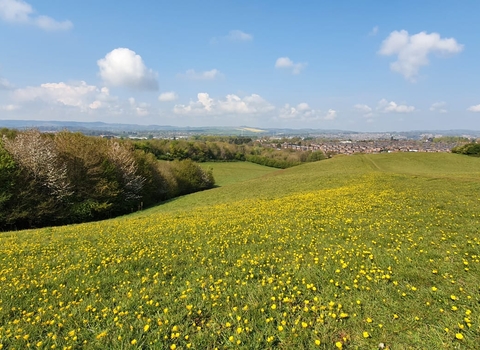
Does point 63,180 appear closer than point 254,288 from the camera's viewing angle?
No

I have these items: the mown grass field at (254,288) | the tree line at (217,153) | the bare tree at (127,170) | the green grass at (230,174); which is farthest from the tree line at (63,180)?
the tree line at (217,153)

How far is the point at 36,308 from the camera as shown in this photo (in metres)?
7.52

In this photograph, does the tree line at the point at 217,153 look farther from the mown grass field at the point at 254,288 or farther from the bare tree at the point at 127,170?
the mown grass field at the point at 254,288

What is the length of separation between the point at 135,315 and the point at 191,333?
5.68 ft

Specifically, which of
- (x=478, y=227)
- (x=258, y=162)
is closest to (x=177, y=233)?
(x=478, y=227)

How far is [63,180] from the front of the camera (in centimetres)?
3716

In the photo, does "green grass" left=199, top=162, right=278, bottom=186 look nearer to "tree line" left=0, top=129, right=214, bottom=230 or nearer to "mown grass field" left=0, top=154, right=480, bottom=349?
"tree line" left=0, top=129, right=214, bottom=230

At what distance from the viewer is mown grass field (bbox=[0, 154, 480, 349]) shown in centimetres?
603

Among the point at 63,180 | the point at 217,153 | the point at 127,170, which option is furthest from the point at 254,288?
the point at 217,153

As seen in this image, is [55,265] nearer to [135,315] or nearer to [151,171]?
[135,315]

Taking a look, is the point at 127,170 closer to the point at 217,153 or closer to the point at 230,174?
the point at 230,174

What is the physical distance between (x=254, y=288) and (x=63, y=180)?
127 feet

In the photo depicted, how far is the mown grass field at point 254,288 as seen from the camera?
6.03 m

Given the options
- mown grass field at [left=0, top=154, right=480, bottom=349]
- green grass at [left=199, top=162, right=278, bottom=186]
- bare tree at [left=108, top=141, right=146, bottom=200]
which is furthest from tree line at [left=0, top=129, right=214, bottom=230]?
green grass at [left=199, top=162, right=278, bottom=186]
